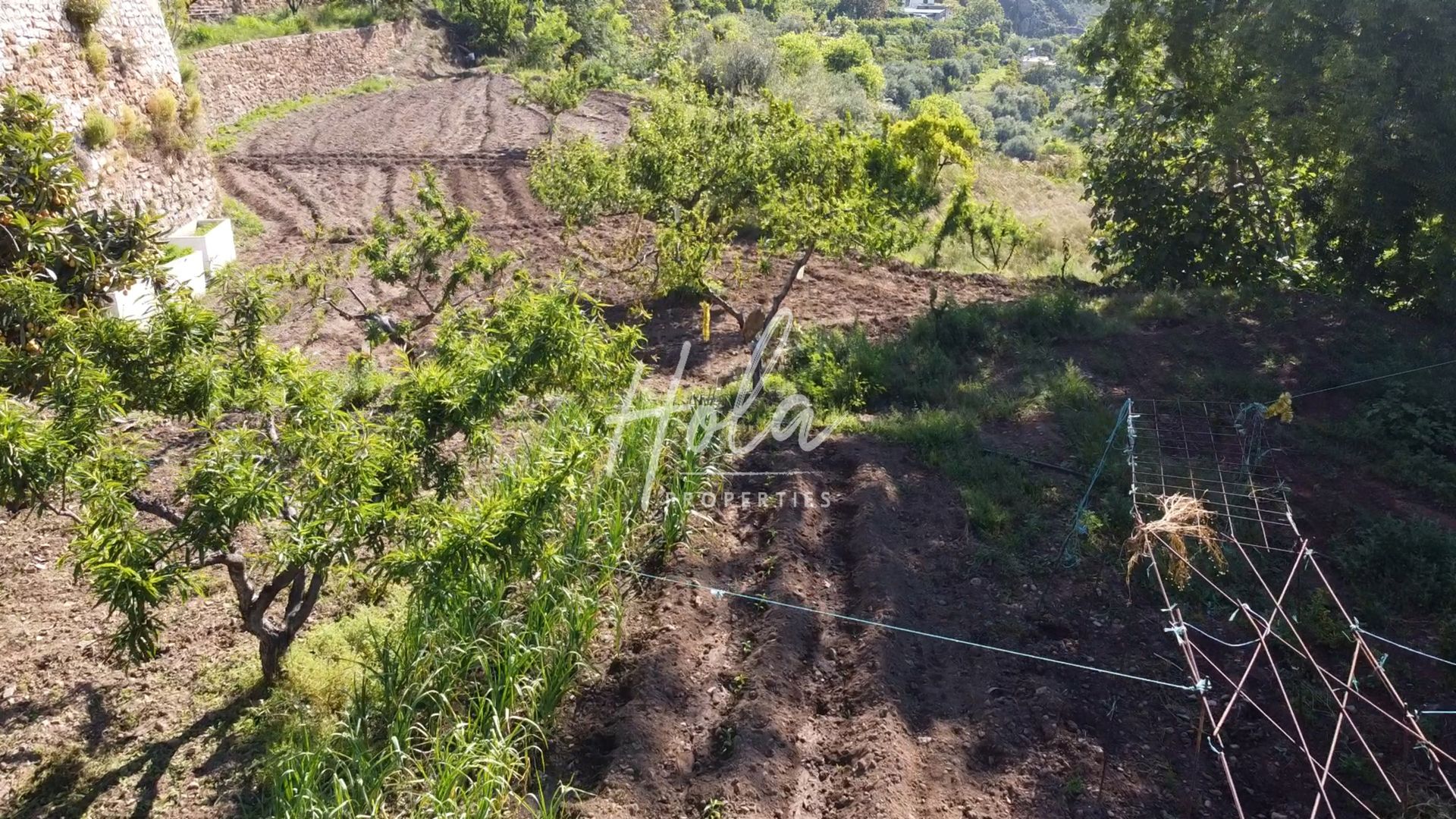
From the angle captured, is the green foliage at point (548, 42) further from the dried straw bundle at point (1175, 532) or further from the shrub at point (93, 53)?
the dried straw bundle at point (1175, 532)

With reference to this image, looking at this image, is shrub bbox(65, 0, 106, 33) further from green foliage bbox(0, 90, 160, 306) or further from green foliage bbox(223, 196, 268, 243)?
green foliage bbox(0, 90, 160, 306)

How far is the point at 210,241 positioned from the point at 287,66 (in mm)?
12677

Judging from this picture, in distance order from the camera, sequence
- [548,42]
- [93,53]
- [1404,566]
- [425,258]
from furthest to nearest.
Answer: [548,42] < [93,53] < [425,258] < [1404,566]

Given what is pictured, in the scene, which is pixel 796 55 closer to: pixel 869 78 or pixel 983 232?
pixel 869 78

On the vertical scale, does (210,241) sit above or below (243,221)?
above

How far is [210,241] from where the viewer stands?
11984mm

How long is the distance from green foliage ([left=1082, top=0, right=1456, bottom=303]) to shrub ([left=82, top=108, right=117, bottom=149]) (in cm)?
1253

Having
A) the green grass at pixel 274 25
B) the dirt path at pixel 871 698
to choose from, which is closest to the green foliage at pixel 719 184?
the dirt path at pixel 871 698

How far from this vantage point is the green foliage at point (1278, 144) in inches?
373

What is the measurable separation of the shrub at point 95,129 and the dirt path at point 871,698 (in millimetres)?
9651

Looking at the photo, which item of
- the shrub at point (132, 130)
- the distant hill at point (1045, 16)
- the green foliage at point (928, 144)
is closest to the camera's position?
the shrub at point (132, 130)

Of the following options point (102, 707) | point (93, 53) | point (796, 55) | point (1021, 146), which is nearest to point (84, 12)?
point (93, 53)

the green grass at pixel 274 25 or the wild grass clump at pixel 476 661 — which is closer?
the wild grass clump at pixel 476 661

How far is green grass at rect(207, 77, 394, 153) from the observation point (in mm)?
18203
